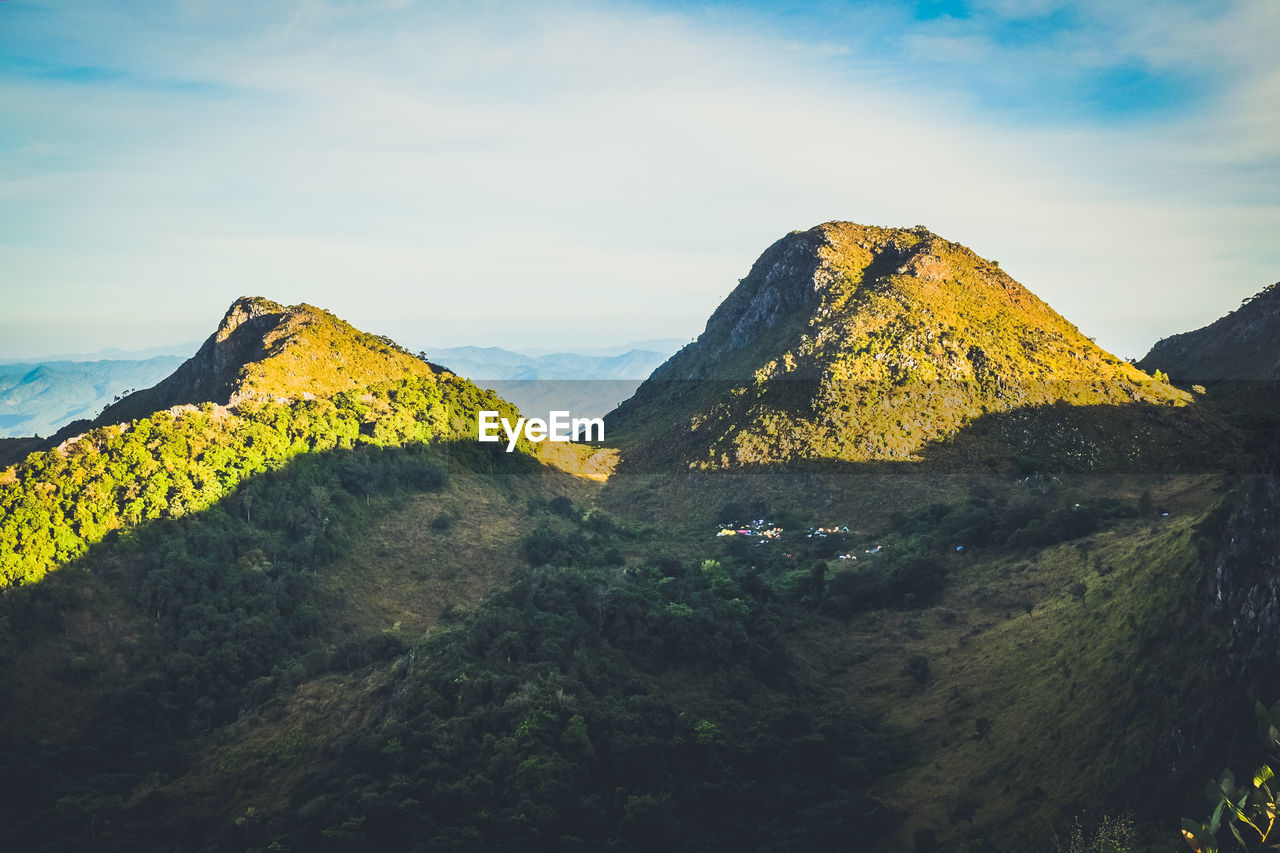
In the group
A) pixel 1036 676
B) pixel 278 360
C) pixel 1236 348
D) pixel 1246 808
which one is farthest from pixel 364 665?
pixel 1236 348

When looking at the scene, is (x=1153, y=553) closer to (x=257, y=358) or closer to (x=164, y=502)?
(x=164, y=502)

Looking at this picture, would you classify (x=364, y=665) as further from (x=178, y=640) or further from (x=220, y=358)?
(x=220, y=358)

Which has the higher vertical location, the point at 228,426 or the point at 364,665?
the point at 228,426

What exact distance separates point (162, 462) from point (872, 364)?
50.0m

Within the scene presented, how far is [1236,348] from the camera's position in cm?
9050

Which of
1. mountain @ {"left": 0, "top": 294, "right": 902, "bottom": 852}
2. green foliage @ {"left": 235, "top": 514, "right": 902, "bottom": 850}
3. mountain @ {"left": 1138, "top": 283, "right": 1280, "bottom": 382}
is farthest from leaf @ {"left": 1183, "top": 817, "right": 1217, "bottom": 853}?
mountain @ {"left": 1138, "top": 283, "right": 1280, "bottom": 382}

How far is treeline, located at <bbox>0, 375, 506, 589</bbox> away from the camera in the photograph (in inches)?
1751

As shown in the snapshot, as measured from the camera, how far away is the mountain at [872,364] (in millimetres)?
68375

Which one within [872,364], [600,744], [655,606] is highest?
[872,364]

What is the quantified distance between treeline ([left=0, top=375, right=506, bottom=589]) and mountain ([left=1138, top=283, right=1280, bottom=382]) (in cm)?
7245

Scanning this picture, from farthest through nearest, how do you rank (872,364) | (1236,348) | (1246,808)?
(1236,348)
(872,364)
(1246,808)

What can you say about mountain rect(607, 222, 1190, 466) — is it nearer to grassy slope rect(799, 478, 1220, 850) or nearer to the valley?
the valley

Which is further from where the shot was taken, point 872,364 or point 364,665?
point 872,364

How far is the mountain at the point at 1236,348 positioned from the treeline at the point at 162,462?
72.5 m
